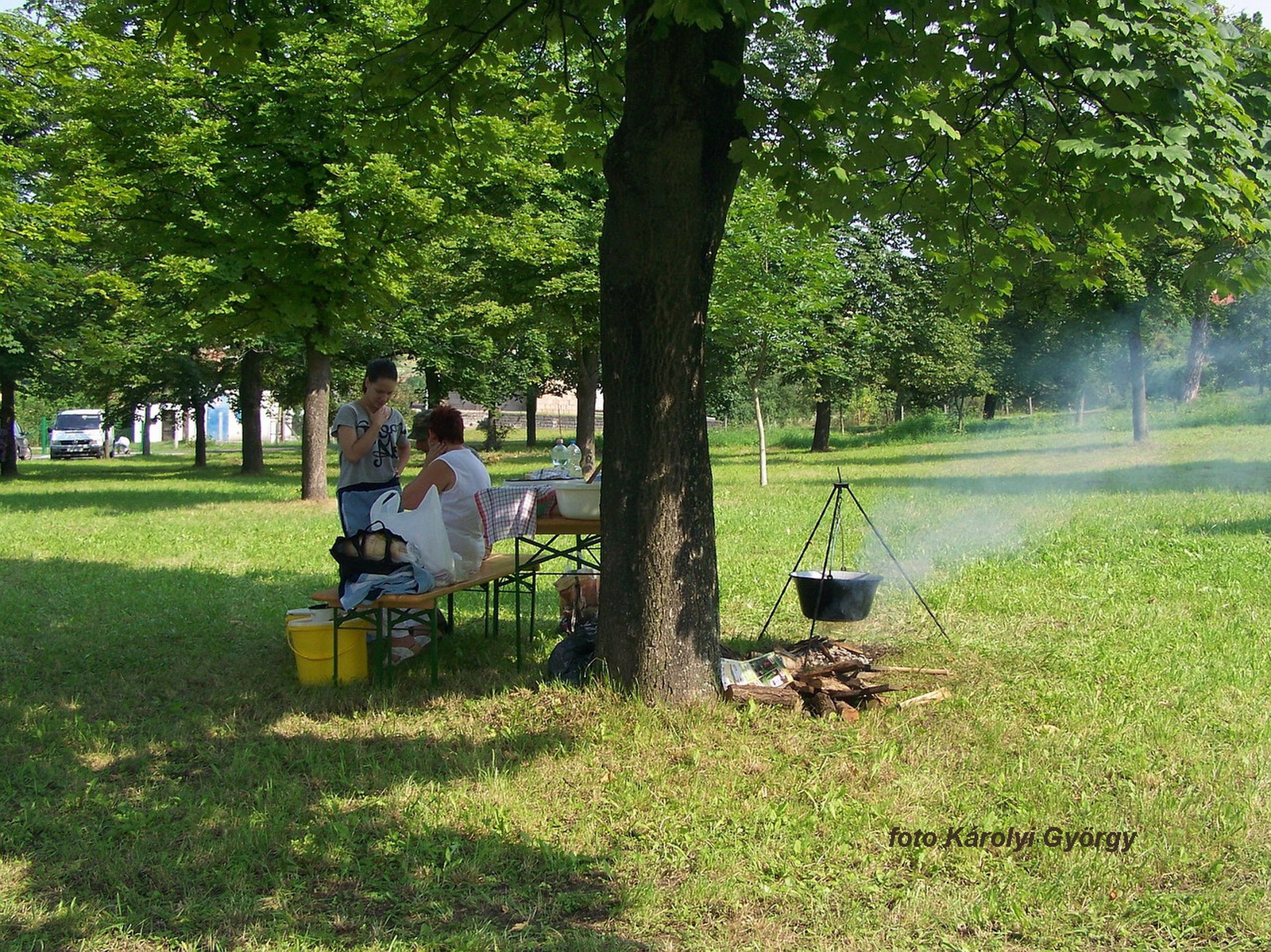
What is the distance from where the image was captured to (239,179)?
581 inches

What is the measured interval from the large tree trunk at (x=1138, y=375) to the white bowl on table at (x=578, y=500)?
20.5m

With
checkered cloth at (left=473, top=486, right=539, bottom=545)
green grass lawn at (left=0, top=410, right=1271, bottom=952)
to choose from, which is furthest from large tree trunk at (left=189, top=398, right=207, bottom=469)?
checkered cloth at (left=473, top=486, right=539, bottom=545)

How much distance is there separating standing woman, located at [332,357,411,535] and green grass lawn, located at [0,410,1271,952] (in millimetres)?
1101

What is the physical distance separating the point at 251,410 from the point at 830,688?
84.3ft

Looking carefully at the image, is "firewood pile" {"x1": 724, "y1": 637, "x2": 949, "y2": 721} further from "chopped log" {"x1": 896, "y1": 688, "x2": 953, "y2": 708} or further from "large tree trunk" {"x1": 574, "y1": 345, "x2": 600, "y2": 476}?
"large tree trunk" {"x1": 574, "y1": 345, "x2": 600, "y2": 476}

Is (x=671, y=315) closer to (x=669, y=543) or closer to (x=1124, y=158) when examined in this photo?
(x=669, y=543)

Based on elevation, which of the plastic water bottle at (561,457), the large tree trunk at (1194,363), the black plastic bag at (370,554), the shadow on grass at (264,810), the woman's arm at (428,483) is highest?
the large tree trunk at (1194,363)

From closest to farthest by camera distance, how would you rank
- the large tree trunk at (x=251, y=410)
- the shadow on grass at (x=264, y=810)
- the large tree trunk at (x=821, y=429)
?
the shadow on grass at (x=264, y=810)
the large tree trunk at (x=251, y=410)
the large tree trunk at (x=821, y=429)

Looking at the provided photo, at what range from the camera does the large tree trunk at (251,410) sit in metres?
27.7

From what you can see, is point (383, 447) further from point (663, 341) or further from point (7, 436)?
point (7, 436)

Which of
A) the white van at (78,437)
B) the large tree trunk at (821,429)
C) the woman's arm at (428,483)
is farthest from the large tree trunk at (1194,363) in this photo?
the white van at (78,437)

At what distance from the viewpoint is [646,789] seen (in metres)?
4.27

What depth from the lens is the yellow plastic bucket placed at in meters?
5.91

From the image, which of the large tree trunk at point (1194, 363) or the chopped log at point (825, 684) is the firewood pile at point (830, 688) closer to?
the chopped log at point (825, 684)
